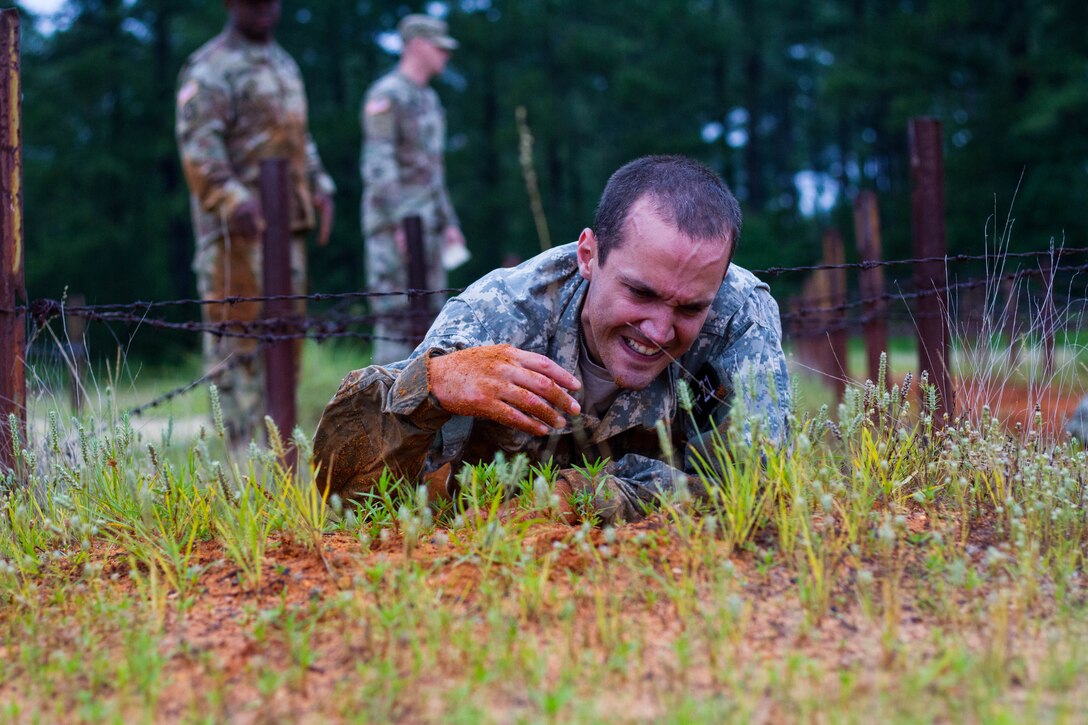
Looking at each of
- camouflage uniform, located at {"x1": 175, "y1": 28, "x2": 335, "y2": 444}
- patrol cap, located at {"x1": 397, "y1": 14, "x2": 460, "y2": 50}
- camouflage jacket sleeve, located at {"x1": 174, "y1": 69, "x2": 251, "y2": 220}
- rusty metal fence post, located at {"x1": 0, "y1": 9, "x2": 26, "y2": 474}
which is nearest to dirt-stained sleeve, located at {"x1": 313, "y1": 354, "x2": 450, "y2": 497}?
rusty metal fence post, located at {"x1": 0, "y1": 9, "x2": 26, "y2": 474}

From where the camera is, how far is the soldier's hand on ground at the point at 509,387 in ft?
9.82

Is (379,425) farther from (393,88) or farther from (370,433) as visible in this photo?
(393,88)

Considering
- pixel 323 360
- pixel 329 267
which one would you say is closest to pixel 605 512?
pixel 323 360

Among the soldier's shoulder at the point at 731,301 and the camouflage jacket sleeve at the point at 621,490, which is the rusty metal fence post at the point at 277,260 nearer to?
the soldier's shoulder at the point at 731,301

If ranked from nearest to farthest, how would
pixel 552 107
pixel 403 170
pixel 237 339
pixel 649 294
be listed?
pixel 649 294
pixel 237 339
pixel 403 170
pixel 552 107

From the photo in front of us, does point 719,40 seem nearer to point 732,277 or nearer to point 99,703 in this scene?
point 732,277

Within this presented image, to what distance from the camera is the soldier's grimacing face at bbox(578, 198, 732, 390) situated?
123 inches

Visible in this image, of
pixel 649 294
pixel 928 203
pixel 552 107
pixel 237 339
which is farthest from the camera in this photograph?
pixel 552 107

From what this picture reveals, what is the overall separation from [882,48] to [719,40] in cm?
483

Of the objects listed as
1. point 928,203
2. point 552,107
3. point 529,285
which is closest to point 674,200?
point 529,285

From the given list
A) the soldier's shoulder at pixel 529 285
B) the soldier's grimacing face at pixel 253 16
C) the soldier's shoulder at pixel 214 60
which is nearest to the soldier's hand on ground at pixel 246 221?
the soldier's shoulder at pixel 214 60

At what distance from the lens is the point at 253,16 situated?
7.19m

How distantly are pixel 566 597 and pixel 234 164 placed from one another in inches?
221

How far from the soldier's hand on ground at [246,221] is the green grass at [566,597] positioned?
130 inches
